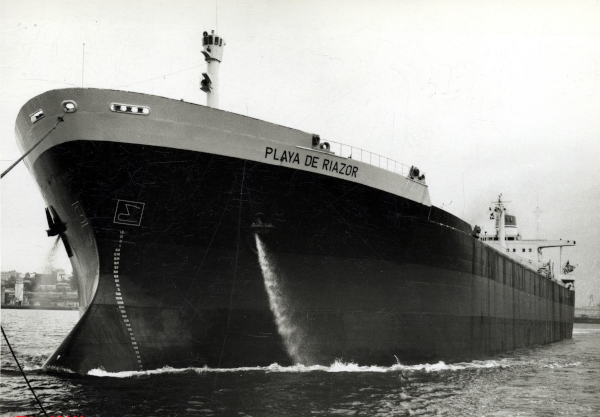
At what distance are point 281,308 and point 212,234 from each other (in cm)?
181

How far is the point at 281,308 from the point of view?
9789mm

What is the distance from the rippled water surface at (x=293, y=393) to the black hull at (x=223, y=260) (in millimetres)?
356

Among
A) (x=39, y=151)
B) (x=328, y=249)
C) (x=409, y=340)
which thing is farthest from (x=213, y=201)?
(x=409, y=340)

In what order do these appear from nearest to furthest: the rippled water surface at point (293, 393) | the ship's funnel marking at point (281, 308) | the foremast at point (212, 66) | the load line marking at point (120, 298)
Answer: the rippled water surface at point (293, 393)
the load line marking at point (120, 298)
the ship's funnel marking at point (281, 308)
the foremast at point (212, 66)

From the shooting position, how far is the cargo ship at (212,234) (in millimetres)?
8734

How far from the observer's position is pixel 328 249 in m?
10.4

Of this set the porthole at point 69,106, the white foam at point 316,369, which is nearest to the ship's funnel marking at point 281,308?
the white foam at point 316,369

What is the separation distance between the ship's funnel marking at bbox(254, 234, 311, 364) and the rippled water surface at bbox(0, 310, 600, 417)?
32cm

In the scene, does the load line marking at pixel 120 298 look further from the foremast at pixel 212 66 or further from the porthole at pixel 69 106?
the foremast at pixel 212 66

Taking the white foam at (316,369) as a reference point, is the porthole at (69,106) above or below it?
above

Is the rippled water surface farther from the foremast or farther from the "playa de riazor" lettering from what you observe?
the foremast

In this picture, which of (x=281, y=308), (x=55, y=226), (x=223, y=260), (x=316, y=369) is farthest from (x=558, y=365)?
(x=55, y=226)

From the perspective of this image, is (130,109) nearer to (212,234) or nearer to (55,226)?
(212,234)

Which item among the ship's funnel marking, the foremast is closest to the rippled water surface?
the ship's funnel marking
